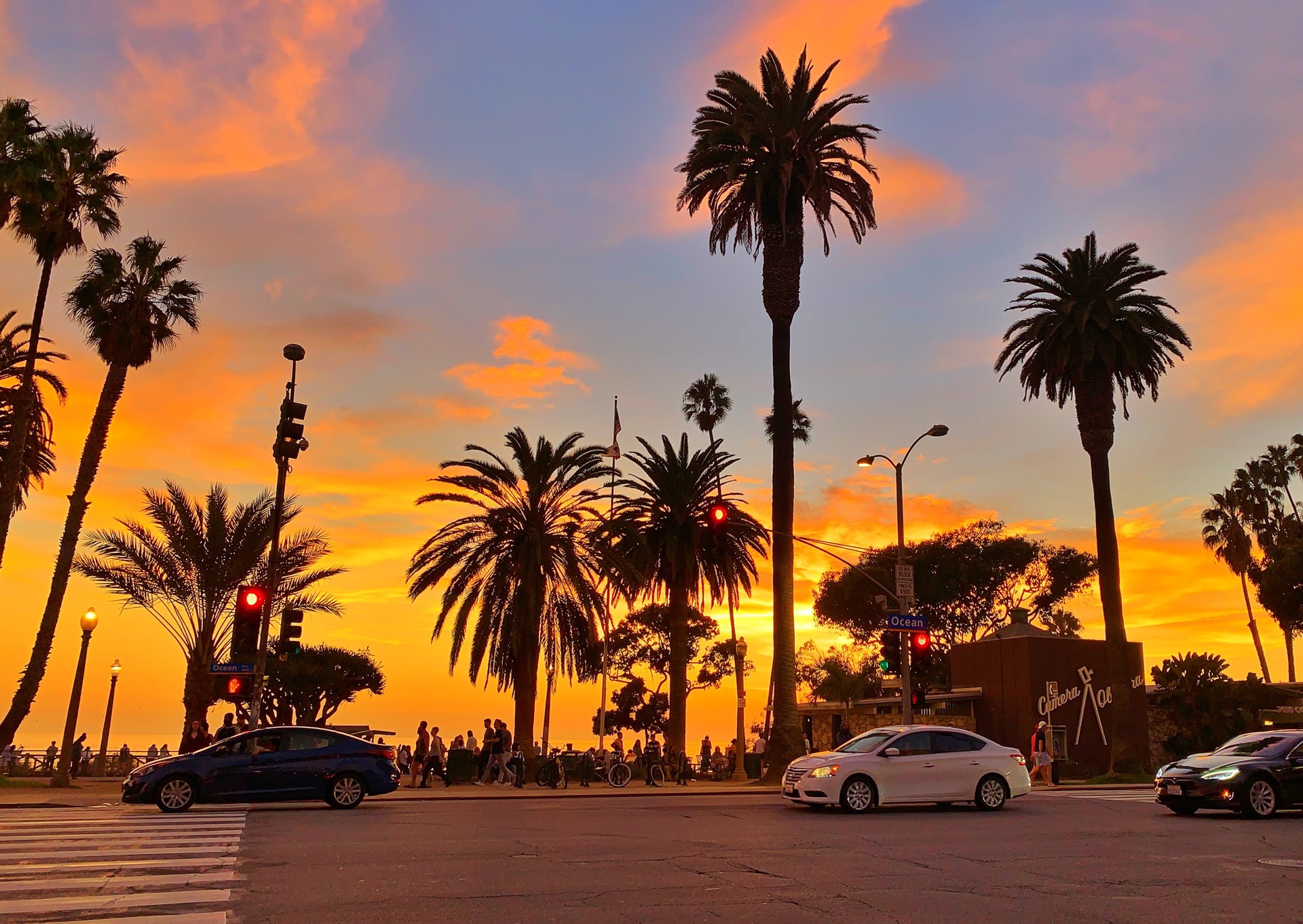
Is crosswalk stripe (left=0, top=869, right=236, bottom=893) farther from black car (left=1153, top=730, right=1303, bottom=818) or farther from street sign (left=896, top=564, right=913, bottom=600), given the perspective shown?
street sign (left=896, top=564, right=913, bottom=600)

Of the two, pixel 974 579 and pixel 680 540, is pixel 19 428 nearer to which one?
pixel 680 540

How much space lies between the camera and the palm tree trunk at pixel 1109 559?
40.2 metres

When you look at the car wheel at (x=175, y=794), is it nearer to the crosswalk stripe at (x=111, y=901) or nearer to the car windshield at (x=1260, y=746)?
the crosswalk stripe at (x=111, y=901)

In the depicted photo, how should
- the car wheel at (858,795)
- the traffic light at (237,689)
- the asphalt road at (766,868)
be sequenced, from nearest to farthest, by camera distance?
the asphalt road at (766,868)
the car wheel at (858,795)
the traffic light at (237,689)

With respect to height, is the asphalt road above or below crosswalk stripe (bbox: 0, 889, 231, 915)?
above

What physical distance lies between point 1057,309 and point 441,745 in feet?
99.0

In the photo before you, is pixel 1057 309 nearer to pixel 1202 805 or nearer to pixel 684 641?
pixel 684 641

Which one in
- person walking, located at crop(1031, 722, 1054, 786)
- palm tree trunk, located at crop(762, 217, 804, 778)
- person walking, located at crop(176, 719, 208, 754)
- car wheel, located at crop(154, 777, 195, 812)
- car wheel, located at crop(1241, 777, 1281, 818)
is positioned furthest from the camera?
palm tree trunk, located at crop(762, 217, 804, 778)

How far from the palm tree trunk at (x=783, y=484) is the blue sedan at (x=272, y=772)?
15550mm

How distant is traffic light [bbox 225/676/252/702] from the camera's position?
21734mm

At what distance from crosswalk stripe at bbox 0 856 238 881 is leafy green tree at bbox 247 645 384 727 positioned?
40576 millimetres

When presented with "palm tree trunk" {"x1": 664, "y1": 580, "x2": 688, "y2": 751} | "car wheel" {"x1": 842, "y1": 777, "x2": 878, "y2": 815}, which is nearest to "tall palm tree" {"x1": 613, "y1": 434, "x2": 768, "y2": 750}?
"palm tree trunk" {"x1": 664, "y1": 580, "x2": 688, "y2": 751}

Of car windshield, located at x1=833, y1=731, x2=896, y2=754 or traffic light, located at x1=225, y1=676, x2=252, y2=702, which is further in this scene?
traffic light, located at x1=225, y1=676, x2=252, y2=702

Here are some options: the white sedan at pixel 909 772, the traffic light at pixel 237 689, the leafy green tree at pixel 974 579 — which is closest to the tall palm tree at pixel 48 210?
the traffic light at pixel 237 689
